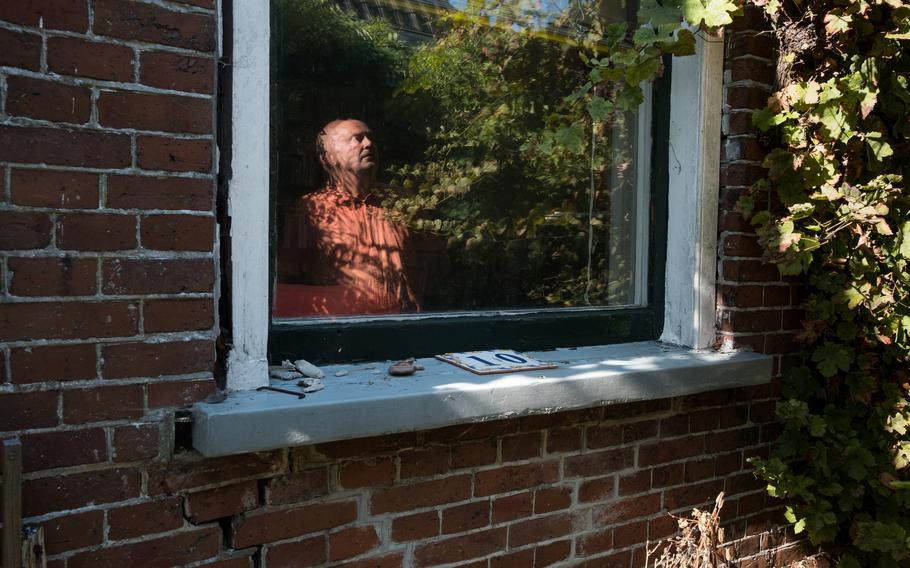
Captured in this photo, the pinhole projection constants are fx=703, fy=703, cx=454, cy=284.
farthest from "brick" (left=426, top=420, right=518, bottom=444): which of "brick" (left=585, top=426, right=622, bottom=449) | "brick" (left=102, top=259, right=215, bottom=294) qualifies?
"brick" (left=102, top=259, right=215, bottom=294)

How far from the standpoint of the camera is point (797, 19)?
263cm

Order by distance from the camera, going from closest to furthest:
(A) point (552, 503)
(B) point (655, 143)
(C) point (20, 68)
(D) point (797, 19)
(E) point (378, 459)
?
(C) point (20, 68)
(E) point (378, 459)
(A) point (552, 503)
(D) point (797, 19)
(B) point (655, 143)

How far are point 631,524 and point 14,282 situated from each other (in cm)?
207

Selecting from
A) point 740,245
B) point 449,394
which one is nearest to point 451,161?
point 449,394

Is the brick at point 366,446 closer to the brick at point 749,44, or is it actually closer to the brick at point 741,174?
the brick at point 741,174

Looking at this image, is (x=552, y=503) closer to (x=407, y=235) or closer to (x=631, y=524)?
(x=631, y=524)

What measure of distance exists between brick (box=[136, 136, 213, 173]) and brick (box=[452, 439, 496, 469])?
1.07 metres

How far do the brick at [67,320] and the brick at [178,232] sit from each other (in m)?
0.16

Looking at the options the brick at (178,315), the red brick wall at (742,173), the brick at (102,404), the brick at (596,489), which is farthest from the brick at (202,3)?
the red brick wall at (742,173)

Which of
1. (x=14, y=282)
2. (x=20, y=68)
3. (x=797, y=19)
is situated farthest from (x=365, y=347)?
(x=797, y=19)

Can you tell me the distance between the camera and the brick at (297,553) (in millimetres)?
1823

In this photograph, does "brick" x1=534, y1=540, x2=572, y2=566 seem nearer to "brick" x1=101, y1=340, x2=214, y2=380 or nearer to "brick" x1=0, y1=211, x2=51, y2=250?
"brick" x1=101, y1=340, x2=214, y2=380

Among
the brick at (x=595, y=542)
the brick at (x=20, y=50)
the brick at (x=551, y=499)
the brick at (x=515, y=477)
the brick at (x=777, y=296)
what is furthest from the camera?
the brick at (x=777, y=296)

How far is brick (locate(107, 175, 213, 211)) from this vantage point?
5.17ft
